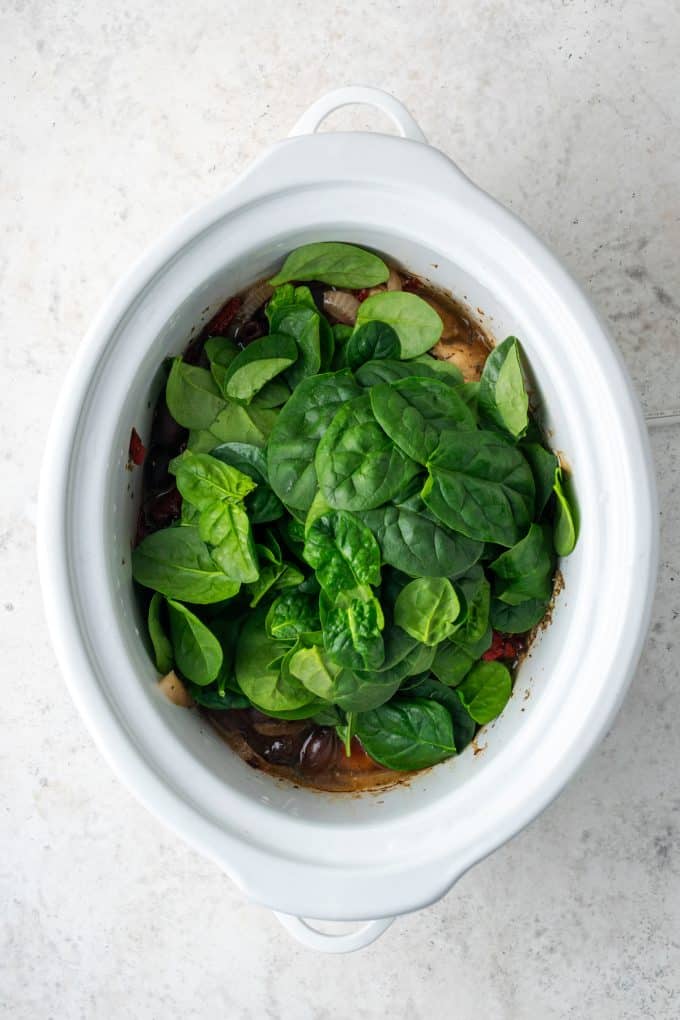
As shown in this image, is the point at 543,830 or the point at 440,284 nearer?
the point at 440,284

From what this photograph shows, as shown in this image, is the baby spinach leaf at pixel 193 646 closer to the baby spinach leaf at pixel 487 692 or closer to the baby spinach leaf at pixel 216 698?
the baby spinach leaf at pixel 216 698

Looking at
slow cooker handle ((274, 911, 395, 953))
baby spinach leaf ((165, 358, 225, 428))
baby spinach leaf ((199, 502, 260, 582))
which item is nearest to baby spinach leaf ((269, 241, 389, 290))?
baby spinach leaf ((165, 358, 225, 428))

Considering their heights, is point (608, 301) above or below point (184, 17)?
below

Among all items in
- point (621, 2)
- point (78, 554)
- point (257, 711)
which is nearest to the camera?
point (78, 554)

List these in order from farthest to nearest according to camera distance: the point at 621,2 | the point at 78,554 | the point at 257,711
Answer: the point at 621,2, the point at 257,711, the point at 78,554

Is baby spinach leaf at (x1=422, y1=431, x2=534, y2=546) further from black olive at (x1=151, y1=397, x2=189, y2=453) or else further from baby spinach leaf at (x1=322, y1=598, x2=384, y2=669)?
black olive at (x1=151, y1=397, x2=189, y2=453)

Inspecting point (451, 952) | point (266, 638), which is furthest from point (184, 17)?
point (451, 952)

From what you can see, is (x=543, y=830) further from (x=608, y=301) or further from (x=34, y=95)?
(x=34, y=95)
